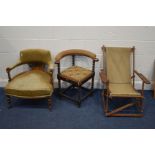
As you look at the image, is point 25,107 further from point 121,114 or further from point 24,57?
point 121,114

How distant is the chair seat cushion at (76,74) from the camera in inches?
120

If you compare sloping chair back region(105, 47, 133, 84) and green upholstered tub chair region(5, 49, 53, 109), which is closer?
green upholstered tub chair region(5, 49, 53, 109)

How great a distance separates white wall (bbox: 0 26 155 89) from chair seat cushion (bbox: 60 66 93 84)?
→ 1.27 feet

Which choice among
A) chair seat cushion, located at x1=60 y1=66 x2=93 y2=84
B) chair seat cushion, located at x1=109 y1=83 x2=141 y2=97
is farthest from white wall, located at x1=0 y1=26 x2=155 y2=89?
chair seat cushion, located at x1=109 y1=83 x2=141 y2=97

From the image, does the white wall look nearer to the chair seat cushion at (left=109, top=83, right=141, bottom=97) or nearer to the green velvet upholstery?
the green velvet upholstery

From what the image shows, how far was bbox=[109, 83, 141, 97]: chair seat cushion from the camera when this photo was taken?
2.86 metres

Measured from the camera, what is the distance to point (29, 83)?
2.95 m

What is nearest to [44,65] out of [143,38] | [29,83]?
[29,83]

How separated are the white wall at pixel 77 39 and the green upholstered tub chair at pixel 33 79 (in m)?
0.24

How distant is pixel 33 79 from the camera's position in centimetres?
304

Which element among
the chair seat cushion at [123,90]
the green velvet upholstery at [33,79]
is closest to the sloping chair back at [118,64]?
the chair seat cushion at [123,90]

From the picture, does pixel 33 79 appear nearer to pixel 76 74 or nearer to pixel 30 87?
pixel 30 87

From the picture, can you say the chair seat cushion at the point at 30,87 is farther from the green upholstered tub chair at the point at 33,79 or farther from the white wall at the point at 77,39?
the white wall at the point at 77,39

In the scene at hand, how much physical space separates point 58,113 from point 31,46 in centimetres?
121
